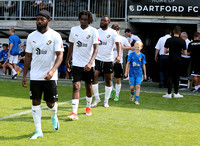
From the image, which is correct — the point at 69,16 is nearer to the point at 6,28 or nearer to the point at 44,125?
the point at 6,28

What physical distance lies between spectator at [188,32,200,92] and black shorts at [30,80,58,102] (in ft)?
28.8

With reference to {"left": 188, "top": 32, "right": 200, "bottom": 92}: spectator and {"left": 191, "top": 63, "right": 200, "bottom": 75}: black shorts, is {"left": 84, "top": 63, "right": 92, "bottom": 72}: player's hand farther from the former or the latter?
{"left": 191, "top": 63, "right": 200, "bottom": 75}: black shorts

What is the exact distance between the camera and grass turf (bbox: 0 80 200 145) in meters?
5.70

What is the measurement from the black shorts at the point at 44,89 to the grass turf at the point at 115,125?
0.59 meters

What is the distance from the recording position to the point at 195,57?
542 inches

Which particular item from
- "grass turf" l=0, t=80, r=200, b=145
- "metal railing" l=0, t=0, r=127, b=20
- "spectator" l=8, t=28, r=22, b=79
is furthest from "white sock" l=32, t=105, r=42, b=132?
"metal railing" l=0, t=0, r=127, b=20

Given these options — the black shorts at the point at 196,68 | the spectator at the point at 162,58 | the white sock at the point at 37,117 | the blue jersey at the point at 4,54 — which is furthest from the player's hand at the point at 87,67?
the blue jersey at the point at 4,54

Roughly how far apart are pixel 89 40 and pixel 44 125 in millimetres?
1932

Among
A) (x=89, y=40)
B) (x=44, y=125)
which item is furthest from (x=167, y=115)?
(x=44, y=125)

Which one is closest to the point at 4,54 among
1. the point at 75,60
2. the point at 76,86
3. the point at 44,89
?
the point at 75,60

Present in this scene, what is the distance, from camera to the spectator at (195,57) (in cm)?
1362

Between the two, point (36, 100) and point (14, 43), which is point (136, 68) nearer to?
point (36, 100)

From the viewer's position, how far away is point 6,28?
2167 centimetres

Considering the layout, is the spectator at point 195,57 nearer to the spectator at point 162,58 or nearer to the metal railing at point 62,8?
the spectator at point 162,58
